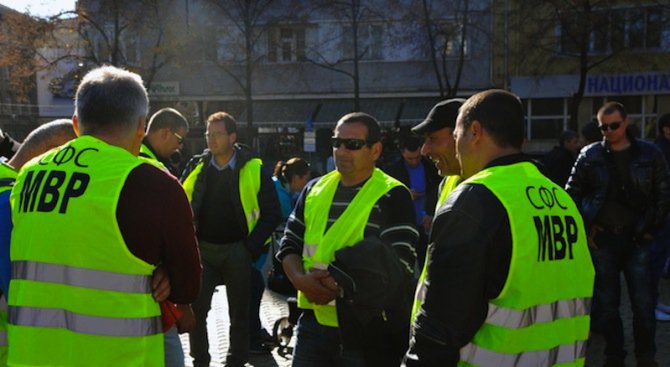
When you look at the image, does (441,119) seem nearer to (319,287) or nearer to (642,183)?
(319,287)

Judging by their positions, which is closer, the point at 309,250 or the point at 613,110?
the point at 309,250

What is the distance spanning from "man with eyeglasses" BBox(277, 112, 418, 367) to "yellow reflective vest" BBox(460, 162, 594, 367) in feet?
3.76

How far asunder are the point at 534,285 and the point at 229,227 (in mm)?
3460

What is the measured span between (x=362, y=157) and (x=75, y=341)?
6.40 ft

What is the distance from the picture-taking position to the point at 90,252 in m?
2.29

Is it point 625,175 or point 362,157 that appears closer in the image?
point 362,157

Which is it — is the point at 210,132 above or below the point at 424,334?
above

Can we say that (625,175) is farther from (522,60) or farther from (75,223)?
(522,60)

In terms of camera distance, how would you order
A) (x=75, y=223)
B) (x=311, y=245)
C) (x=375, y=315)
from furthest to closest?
1. (x=311, y=245)
2. (x=375, y=315)
3. (x=75, y=223)

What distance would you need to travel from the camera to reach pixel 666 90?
2638 cm

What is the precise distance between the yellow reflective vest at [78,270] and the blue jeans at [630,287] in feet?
13.1

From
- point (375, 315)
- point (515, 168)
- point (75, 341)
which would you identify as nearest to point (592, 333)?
point (375, 315)

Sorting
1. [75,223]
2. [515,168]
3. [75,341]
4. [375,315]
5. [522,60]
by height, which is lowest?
[375,315]

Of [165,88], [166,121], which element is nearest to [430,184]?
[166,121]
